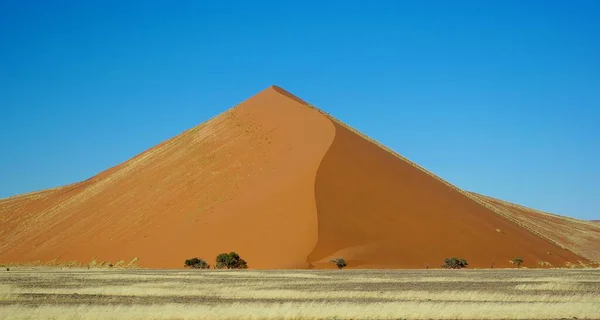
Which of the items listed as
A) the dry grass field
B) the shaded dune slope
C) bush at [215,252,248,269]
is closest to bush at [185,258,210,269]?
bush at [215,252,248,269]

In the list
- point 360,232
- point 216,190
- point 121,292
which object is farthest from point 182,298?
point 216,190

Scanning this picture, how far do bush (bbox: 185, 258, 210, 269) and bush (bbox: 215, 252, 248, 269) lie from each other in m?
1.43

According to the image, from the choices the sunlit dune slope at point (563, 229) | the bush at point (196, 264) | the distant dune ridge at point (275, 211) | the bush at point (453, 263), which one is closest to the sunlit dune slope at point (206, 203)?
the distant dune ridge at point (275, 211)

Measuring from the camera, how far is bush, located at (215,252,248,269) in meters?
56.6

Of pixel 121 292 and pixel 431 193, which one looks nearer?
pixel 121 292

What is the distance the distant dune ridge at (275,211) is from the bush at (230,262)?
117 cm

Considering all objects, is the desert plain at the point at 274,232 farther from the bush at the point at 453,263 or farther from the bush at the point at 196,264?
the bush at the point at 196,264

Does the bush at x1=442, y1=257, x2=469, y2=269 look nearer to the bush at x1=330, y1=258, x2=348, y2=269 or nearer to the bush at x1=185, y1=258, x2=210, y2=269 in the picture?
the bush at x1=330, y1=258, x2=348, y2=269

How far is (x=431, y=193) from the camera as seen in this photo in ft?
241

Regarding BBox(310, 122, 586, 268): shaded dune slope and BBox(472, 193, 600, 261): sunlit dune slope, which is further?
BBox(472, 193, 600, 261): sunlit dune slope

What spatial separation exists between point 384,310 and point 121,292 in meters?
12.2

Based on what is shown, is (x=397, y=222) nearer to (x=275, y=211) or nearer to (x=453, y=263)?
(x=453, y=263)

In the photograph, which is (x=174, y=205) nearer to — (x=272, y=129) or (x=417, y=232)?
(x=272, y=129)

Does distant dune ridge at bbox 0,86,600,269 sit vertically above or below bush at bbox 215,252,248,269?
above
